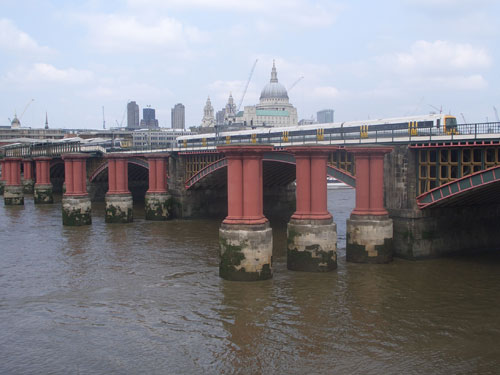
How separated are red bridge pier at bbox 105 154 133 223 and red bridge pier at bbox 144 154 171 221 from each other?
1.95 m

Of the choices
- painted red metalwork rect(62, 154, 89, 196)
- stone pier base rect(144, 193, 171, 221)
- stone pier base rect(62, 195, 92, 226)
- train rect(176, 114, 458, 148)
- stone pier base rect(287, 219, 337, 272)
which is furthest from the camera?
stone pier base rect(144, 193, 171, 221)

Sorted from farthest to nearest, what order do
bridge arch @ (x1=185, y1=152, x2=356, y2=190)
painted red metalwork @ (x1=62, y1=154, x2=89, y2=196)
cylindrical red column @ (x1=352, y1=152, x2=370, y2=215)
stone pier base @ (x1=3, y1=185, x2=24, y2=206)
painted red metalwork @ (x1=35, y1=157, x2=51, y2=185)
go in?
→ painted red metalwork @ (x1=35, y1=157, x2=51, y2=185)
stone pier base @ (x1=3, y1=185, x2=24, y2=206)
painted red metalwork @ (x1=62, y1=154, x2=89, y2=196)
bridge arch @ (x1=185, y1=152, x2=356, y2=190)
cylindrical red column @ (x1=352, y1=152, x2=370, y2=215)

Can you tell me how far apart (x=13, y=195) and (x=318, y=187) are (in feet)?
177

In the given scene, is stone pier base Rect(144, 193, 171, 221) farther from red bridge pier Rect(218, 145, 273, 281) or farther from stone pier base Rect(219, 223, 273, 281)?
stone pier base Rect(219, 223, 273, 281)

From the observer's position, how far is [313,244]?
2839cm

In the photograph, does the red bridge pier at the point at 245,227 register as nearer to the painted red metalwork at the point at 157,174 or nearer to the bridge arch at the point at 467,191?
the bridge arch at the point at 467,191

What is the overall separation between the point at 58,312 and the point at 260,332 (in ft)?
28.5

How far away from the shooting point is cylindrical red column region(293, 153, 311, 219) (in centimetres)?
2883

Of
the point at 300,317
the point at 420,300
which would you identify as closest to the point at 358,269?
the point at 420,300

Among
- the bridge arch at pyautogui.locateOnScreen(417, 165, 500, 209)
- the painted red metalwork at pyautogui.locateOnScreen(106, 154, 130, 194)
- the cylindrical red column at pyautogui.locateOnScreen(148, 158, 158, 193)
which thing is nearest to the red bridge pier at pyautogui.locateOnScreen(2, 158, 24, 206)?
the painted red metalwork at pyautogui.locateOnScreen(106, 154, 130, 194)

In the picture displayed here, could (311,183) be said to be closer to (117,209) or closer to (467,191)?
(467,191)

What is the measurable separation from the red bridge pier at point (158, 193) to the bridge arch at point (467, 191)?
91.7 ft

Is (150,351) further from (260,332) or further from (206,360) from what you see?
(260,332)

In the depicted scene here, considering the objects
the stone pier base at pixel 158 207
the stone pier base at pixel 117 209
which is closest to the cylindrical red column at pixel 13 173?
the stone pier base at pixel 117 209
